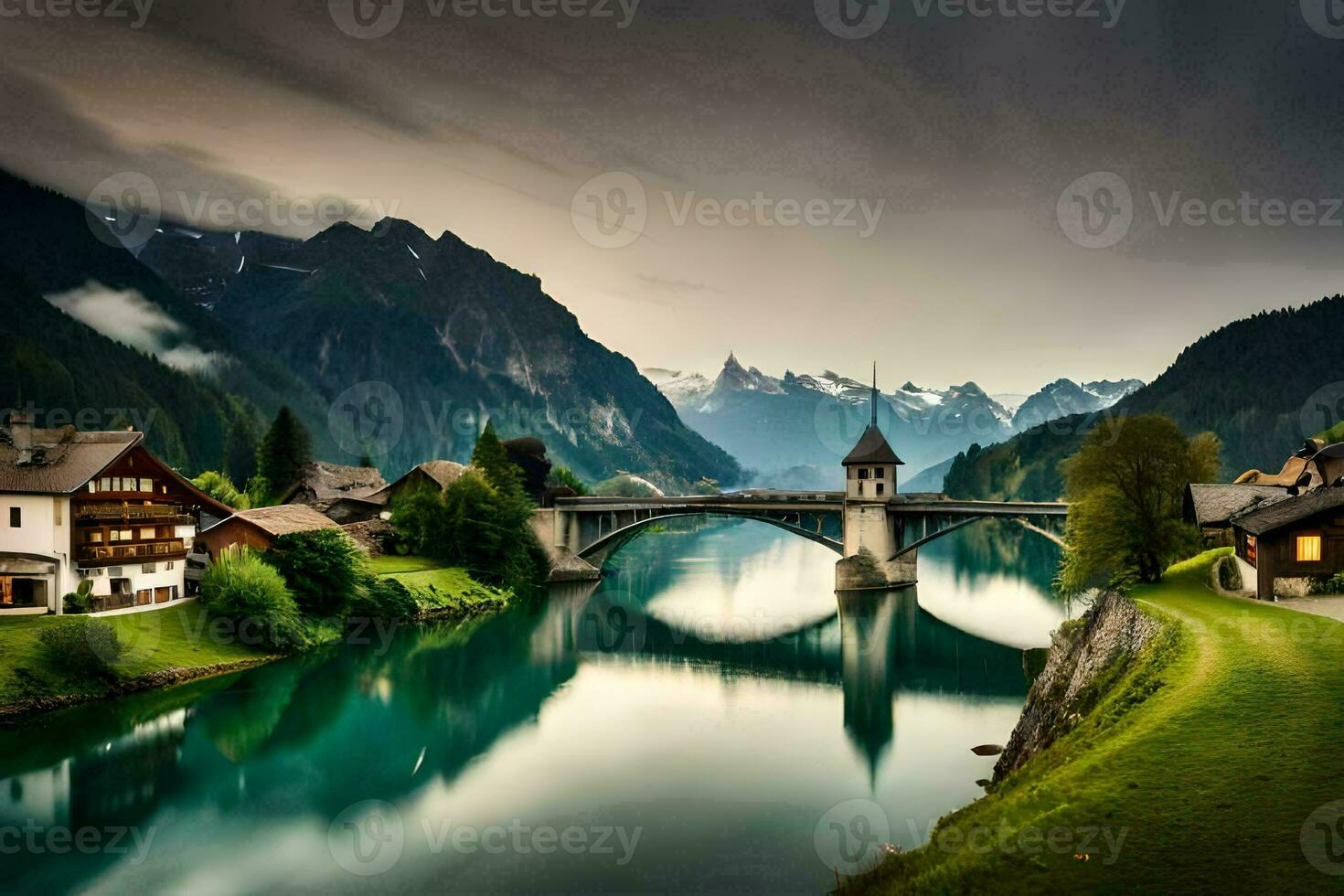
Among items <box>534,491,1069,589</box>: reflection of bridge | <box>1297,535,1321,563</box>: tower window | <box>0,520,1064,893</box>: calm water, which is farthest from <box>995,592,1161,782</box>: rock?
<box>534,491,1069,589</box>: reflection of bridge

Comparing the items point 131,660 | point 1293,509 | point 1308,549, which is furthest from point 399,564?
point 1308,549

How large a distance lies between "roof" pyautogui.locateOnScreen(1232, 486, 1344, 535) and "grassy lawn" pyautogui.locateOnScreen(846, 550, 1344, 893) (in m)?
5.81

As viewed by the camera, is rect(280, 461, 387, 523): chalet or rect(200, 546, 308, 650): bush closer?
rect(200, 546, 308, 650): bush

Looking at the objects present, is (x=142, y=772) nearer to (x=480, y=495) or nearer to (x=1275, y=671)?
(x=1275, y=671)

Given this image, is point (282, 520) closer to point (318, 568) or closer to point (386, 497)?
point (318, 568)

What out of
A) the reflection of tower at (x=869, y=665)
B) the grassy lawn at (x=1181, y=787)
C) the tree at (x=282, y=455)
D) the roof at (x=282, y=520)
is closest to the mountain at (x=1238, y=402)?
the reflection of tower at (x=869, y=665)

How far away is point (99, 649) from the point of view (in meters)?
35.0

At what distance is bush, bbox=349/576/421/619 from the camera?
Answer: 52531 millimetres

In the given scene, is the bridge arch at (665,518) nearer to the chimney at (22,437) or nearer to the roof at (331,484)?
the roof at (331,484)

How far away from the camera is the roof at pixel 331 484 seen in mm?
76562

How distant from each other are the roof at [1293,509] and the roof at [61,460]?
4703cm

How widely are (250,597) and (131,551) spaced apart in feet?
19.1

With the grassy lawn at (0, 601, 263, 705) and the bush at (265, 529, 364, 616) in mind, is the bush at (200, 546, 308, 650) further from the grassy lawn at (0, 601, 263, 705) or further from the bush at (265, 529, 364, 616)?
the bush at (265, 529, 364, 616)

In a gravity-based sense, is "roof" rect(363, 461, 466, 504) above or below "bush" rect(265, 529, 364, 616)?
above
